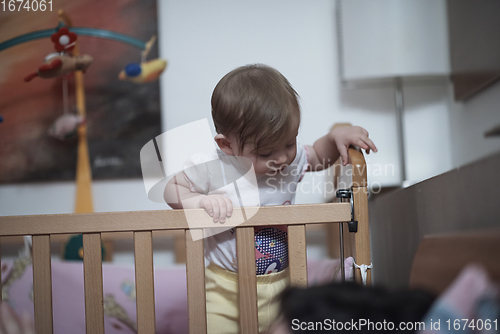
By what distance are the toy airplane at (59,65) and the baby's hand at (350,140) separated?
0.74 m

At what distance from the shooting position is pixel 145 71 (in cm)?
131

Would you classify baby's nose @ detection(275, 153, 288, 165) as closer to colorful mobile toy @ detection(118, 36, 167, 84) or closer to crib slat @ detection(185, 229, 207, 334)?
crib slat @ detection(185, 229, 207, 334)

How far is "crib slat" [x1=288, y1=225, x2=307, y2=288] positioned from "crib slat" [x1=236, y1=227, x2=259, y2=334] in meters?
0.06

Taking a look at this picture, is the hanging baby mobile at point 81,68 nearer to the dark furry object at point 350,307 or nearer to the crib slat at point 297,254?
the crib slat at point 297,254

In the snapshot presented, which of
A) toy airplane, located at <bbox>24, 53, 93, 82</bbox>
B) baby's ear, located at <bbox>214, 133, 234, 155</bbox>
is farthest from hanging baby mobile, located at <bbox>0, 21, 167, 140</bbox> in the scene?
baby's ear, located at <bbox>214, 133, 234, 155</bbox>

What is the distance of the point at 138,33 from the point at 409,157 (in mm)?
987

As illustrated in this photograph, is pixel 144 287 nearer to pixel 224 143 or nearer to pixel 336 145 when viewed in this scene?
pixel 224 143

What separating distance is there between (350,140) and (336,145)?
60 mm

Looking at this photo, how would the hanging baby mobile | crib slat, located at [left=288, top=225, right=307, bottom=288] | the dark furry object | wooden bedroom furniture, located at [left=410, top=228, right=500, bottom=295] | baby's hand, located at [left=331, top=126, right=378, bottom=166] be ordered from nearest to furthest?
the dark furry object, wooden bedroom furniture, located at [left=410, top=228, right=500, bottom=295], crib slat, located at [left=288, top=225, right=307, bottom=288], baby's hand, located at [left=331, top=126, right=378, bottom=166], the hanging baby mobile

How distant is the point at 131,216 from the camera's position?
0.65m

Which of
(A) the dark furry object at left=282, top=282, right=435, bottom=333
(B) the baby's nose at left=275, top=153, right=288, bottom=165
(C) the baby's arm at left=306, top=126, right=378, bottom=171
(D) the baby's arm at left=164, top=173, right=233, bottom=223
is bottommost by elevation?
(A) the dark furry object at left=282, top=282, right=435, bottom=333

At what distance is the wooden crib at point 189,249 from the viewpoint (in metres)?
0.65

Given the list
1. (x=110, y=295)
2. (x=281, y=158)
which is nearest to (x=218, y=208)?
(x=281, y=158)

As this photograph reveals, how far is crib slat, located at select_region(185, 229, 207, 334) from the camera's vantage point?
65 centimetres
